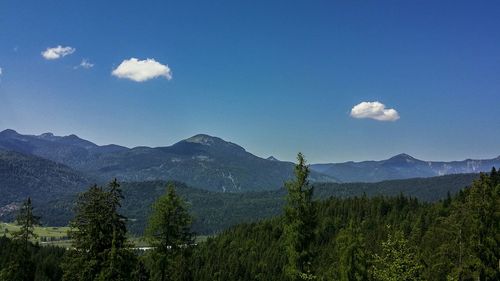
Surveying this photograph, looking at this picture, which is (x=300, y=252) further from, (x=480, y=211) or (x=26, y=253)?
(x=26, y=253)

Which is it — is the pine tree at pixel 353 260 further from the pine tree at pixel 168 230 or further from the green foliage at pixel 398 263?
the pine tree at pixel 168 230

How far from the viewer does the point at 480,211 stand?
52.2 m

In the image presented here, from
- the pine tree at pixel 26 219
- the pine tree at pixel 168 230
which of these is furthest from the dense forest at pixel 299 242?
the pine tree at pixel 26 219

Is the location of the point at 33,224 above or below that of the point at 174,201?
below

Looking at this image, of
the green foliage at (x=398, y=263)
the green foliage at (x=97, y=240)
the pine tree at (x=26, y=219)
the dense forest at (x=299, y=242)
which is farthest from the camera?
the pine tree at (x=26, y=219)

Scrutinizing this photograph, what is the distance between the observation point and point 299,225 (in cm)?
4244

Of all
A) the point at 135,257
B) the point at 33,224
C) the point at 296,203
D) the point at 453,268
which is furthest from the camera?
the point at 33,224

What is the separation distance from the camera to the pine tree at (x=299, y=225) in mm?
42375

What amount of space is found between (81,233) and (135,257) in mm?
5066

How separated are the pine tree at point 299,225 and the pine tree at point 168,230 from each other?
920 centimetres

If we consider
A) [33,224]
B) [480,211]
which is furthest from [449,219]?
[33,224]

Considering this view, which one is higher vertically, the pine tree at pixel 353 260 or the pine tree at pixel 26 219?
the pine tree at pixel 26 219

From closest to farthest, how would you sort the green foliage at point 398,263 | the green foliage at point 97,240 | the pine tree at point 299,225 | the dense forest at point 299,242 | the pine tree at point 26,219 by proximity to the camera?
the green foliage at point 398,263 → the dense forest at point 299,242 → the green foliage at point 97,240 → the pine tree at point 299,225 → the pine tree at point 26,219

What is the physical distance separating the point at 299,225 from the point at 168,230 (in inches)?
471
